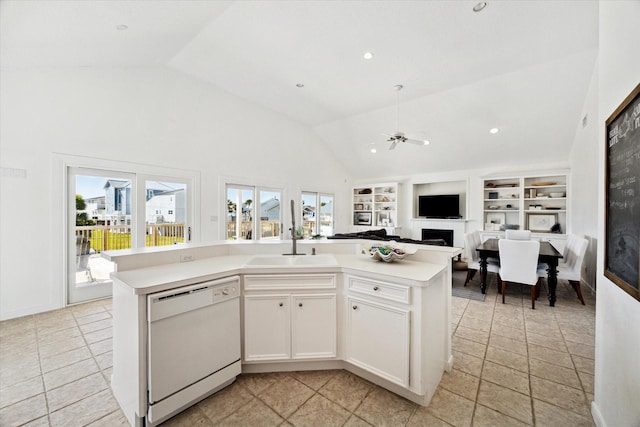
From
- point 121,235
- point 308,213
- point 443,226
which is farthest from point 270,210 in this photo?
point 443,226

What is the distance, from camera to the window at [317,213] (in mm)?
7402

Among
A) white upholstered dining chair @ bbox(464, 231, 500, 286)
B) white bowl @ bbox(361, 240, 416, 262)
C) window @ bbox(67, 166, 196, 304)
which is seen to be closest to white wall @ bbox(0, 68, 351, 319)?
window @ bbox(67, 166, 196, 304)

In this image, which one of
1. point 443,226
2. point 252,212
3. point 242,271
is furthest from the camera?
point 443,226

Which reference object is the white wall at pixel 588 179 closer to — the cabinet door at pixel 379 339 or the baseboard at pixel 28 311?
the cabinet door at pixel 379 339

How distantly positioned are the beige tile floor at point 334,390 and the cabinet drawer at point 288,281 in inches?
28.1

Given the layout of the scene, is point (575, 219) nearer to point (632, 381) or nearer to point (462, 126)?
point (462, 126)

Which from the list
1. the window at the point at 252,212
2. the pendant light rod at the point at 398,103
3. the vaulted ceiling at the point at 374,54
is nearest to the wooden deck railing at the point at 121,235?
the window at the point at 252,212

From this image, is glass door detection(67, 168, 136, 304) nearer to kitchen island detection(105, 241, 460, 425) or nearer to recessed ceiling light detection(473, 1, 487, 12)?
kitchen island detection(105, 241, 460, 425)

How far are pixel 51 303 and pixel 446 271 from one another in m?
4.71

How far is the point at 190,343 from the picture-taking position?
5.36 ft

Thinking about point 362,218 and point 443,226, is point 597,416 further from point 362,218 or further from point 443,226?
point 362,218

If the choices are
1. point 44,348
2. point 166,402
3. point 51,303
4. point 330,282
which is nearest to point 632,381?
point 330,282

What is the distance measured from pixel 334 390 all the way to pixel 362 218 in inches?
281

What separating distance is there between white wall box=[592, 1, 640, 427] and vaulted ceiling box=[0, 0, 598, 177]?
6.05 feet
